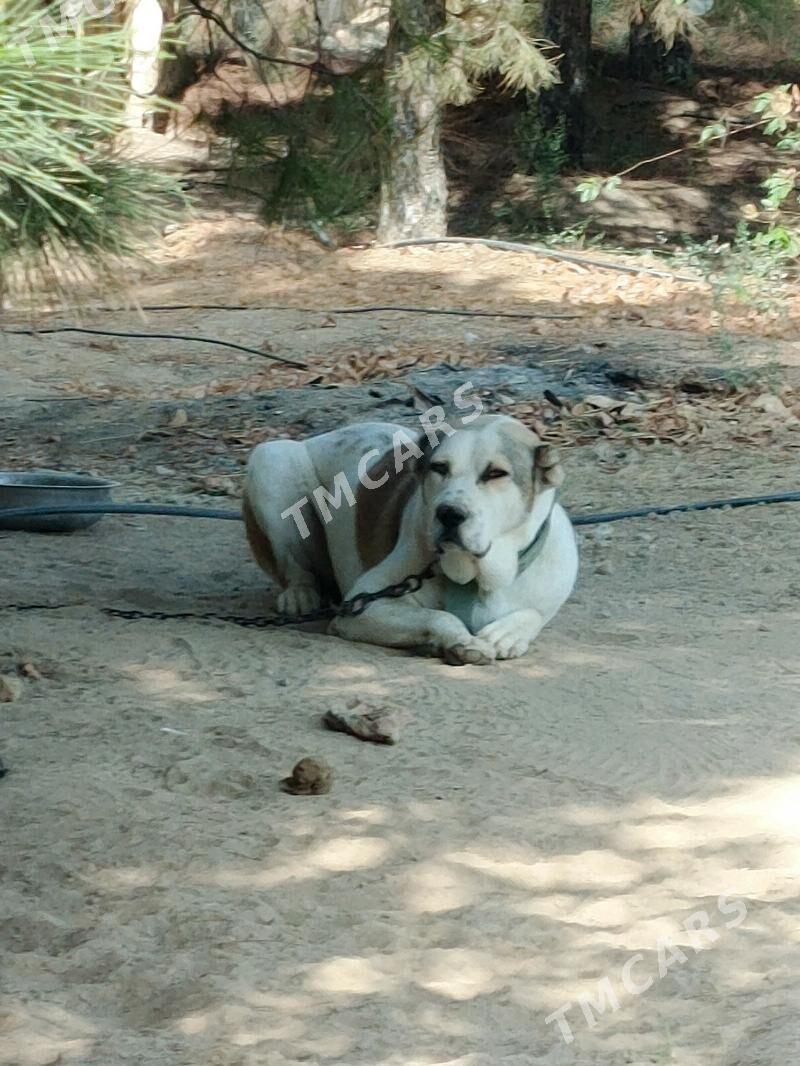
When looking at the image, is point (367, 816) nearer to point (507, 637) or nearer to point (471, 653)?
point (471, 653)

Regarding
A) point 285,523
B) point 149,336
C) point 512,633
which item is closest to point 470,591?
point 512,633

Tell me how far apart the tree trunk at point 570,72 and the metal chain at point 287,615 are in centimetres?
1402

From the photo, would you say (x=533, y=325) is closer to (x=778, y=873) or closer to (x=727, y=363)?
(x=727, y=363)

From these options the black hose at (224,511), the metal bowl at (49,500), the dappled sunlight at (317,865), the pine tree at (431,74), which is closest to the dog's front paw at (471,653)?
the dappled sunlight at (317,865)

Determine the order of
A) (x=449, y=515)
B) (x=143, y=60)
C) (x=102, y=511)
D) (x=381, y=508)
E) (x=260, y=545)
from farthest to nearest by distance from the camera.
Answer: (x=102, y=511), (x=260, y=545), (x=381, y=508), (x=449, y=515), (x=143, y=60)

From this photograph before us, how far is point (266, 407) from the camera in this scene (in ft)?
30.0

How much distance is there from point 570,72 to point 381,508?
587 inches

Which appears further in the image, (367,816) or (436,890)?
(367,816)

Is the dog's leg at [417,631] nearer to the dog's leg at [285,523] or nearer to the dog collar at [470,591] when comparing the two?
the dog collar at [470,591]

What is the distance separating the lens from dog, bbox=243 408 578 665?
479 cm

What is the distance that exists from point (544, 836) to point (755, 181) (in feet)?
56.9

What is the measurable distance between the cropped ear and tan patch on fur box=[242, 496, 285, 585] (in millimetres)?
1291

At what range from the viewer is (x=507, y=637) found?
486cm

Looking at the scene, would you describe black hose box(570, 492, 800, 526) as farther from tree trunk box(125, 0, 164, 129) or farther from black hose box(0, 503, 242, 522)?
tree trunk box(125, 0, 164, 129)
